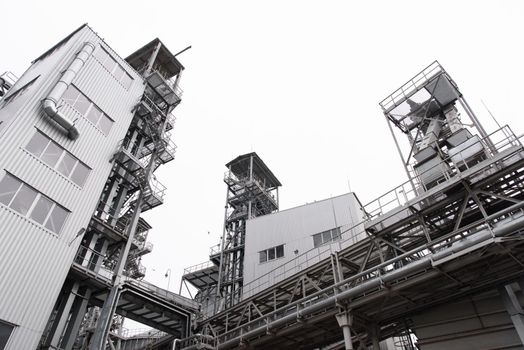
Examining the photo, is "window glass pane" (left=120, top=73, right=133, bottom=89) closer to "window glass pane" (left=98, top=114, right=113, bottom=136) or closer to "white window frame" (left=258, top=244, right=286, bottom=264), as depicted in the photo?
"window glass pane" (left=98, top=114, right=113, bottom=136)

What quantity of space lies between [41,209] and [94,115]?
753 cm

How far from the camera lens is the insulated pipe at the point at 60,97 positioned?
19.7 m

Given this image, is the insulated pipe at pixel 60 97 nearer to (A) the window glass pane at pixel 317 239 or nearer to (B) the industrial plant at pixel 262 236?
(B) the industrial plant at pixel 262 236

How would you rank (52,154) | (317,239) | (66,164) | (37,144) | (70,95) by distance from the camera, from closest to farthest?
1. (37,144)
2. (52,154)
3. (66,164)
4. (70,95)
5. (317,239)

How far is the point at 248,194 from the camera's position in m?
38.1

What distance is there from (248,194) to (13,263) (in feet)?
80.0

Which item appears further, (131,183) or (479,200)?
(131,183)

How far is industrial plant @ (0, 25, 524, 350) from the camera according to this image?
40.0ft

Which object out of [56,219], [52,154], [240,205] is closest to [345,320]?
[56,219]

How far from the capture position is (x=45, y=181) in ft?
59.9

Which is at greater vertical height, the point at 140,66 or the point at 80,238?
the point at 140,66

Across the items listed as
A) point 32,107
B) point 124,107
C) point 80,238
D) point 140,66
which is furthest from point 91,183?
point 140,66

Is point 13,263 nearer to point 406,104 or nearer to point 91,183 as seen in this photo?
point 91,183

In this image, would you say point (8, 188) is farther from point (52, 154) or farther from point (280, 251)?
point (280, 251)
